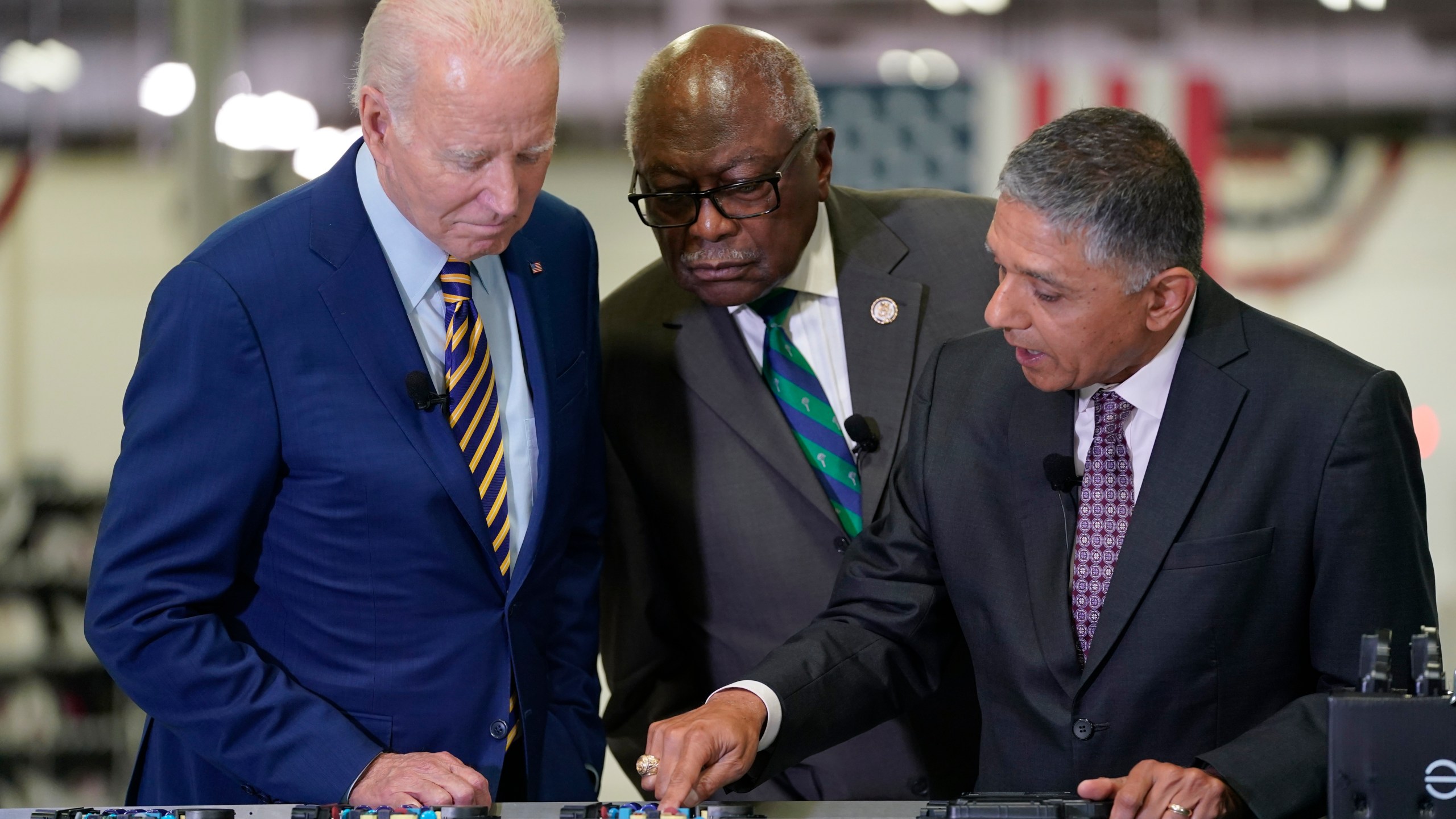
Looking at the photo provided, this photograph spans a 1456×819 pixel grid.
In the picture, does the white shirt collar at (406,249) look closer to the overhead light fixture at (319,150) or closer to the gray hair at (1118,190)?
the gray hair at (1118,190)

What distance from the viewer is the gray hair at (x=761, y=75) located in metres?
2.59

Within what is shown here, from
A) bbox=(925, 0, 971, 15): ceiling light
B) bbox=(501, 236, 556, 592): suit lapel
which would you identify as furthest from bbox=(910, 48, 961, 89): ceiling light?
bbox=(501, 236, 556, 592): suit lapel

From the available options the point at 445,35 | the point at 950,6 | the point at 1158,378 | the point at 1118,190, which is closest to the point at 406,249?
the point at 445,35

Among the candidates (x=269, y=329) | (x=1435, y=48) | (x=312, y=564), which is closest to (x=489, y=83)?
(x=269, y=329)

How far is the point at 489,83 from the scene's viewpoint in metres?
1.98

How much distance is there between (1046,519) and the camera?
86.0 inches

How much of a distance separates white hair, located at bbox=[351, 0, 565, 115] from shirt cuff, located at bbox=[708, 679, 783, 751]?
1.01 m

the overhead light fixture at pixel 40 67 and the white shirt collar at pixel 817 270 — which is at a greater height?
the overhead light fixture at pixel 40 67

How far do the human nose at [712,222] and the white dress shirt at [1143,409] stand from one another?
0.79 metres

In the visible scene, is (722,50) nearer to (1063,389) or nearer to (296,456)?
(1063,389)

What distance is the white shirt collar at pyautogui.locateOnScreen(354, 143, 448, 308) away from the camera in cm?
220

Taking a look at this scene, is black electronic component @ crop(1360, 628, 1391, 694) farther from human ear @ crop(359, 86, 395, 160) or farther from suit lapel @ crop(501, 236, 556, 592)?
human ear @ crop(359, 86, 395, 160)

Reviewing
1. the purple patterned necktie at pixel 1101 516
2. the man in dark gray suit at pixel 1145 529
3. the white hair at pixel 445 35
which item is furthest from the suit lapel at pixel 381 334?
the purple patterned necktie at pixel 1101 516

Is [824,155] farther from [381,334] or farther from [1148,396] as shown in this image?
[381,334]
